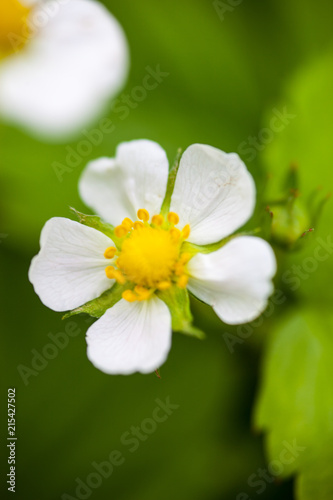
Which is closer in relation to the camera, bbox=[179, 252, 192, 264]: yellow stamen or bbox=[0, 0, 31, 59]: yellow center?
bbox=[179, 252, 192, 264]: yellow stamen

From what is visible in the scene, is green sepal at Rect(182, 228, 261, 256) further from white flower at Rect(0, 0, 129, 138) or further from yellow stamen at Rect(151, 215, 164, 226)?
white flower at Rect(0, 0, 129, 138)

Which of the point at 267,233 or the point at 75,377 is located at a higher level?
the point at 267,233

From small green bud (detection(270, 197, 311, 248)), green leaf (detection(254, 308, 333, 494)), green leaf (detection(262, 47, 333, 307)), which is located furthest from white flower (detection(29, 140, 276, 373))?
green leaf (detection(254, 308, 333, 494))

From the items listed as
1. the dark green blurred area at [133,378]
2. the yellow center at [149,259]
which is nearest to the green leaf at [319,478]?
the dark green blurred area at [133,378]

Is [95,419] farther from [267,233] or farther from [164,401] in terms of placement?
[267,233]

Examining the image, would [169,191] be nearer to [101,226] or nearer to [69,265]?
[101,226]

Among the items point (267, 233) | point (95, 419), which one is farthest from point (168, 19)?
point (95, 419)

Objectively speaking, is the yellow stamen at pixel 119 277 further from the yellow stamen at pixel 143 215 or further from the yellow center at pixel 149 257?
the yellow stamen at pixel 143 215
